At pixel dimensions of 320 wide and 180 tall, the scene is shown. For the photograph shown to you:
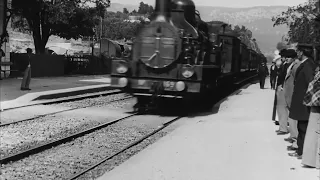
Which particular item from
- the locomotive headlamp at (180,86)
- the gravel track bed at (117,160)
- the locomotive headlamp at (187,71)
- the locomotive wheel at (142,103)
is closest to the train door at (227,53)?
the locomotive wheel at (142,103)

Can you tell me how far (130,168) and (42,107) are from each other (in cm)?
814

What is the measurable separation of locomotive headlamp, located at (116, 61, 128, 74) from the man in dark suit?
22.2ft

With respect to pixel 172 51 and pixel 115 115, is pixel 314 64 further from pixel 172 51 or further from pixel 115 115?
pixel 115 115

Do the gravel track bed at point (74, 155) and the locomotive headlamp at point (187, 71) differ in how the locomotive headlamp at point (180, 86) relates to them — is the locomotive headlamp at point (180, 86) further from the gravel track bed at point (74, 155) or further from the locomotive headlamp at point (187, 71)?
the gravel track bed at point (74, 155)

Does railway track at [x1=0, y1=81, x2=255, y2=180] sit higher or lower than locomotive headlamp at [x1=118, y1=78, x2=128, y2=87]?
lower

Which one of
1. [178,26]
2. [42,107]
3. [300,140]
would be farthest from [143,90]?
[300,140]

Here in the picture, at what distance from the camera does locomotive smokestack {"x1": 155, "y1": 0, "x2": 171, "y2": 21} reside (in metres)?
13.7

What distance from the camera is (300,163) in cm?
767

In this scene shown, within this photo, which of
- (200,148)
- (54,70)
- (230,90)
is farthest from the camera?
(54,70)

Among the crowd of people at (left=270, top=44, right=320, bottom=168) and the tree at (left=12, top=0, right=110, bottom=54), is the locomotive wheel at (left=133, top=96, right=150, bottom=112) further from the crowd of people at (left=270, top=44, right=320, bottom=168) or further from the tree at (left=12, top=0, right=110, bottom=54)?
the tree at (left=12, top=0, right=110, bottom=54)

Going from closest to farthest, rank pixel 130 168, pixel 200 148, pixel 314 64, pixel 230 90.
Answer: pixel 130 168 → pixel 314 64 → pixel 200 148 → pixel 230 90

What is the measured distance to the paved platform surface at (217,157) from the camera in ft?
22.2

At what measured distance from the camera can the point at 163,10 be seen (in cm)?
1398

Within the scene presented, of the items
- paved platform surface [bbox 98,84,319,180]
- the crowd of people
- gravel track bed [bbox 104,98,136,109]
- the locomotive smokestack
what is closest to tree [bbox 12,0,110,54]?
gravel track bed [bbox 104,98,136,109]
